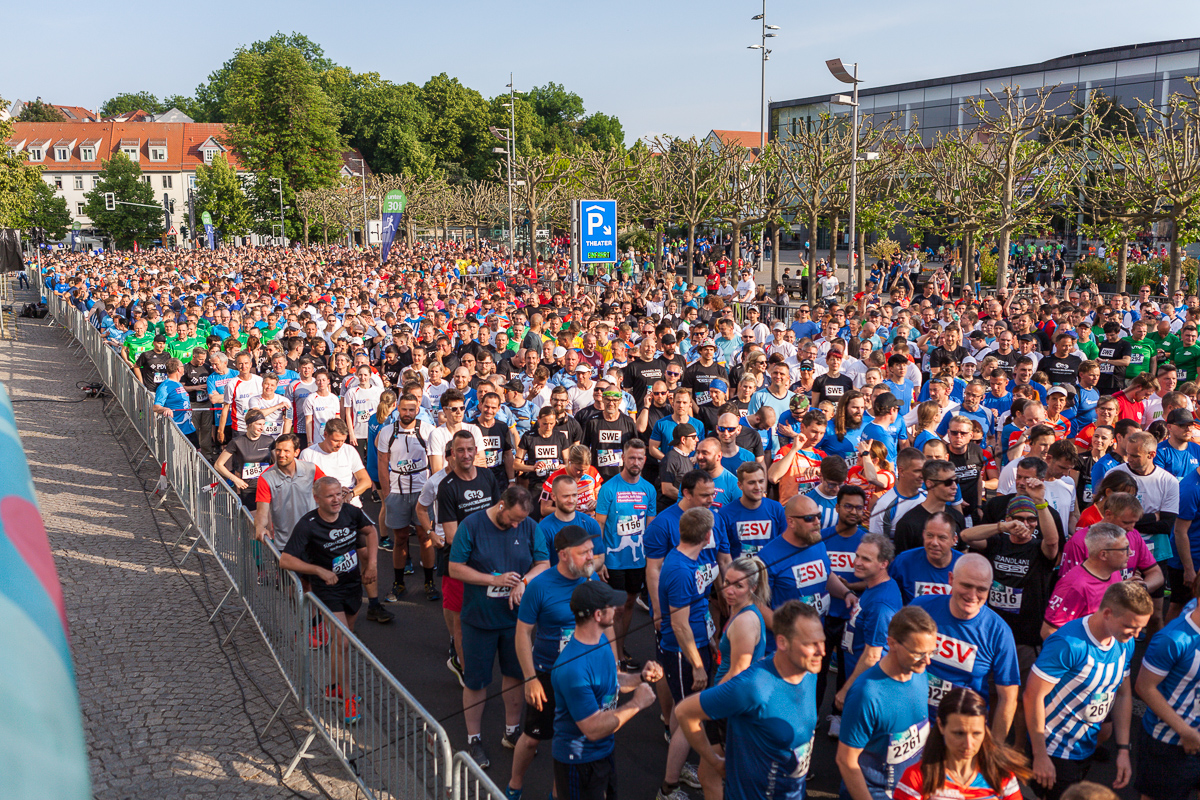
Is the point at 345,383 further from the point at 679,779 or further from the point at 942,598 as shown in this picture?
the point at 942,598

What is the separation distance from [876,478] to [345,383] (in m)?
5.97

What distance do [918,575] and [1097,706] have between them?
1056 millimetres

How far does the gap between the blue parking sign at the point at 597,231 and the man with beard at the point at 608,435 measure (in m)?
8.49

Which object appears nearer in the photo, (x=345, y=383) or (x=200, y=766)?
(x=200, y=766)

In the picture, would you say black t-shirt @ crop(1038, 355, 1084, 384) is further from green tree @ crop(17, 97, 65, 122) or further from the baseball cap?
green tree @ crop(17, 97, 65, 122)

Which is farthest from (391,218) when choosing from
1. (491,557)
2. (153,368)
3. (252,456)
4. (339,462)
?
(491,557)

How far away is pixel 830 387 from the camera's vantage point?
9312 mm

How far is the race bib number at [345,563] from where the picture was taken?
5.88 m

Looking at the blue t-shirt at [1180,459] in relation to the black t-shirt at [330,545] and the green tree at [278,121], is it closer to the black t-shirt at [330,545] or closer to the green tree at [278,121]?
the black t-shirt at [330,545]

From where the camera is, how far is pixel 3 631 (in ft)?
4.36

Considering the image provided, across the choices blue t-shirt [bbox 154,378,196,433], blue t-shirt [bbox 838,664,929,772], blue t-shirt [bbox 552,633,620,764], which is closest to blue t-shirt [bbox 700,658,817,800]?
blue t-shirt [bbox 838,664,929,772]

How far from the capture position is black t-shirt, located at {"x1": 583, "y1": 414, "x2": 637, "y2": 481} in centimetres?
801

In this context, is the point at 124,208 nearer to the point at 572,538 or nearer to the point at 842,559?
the point at 572,538

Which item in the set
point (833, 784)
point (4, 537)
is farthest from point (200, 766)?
point (4, 537)
